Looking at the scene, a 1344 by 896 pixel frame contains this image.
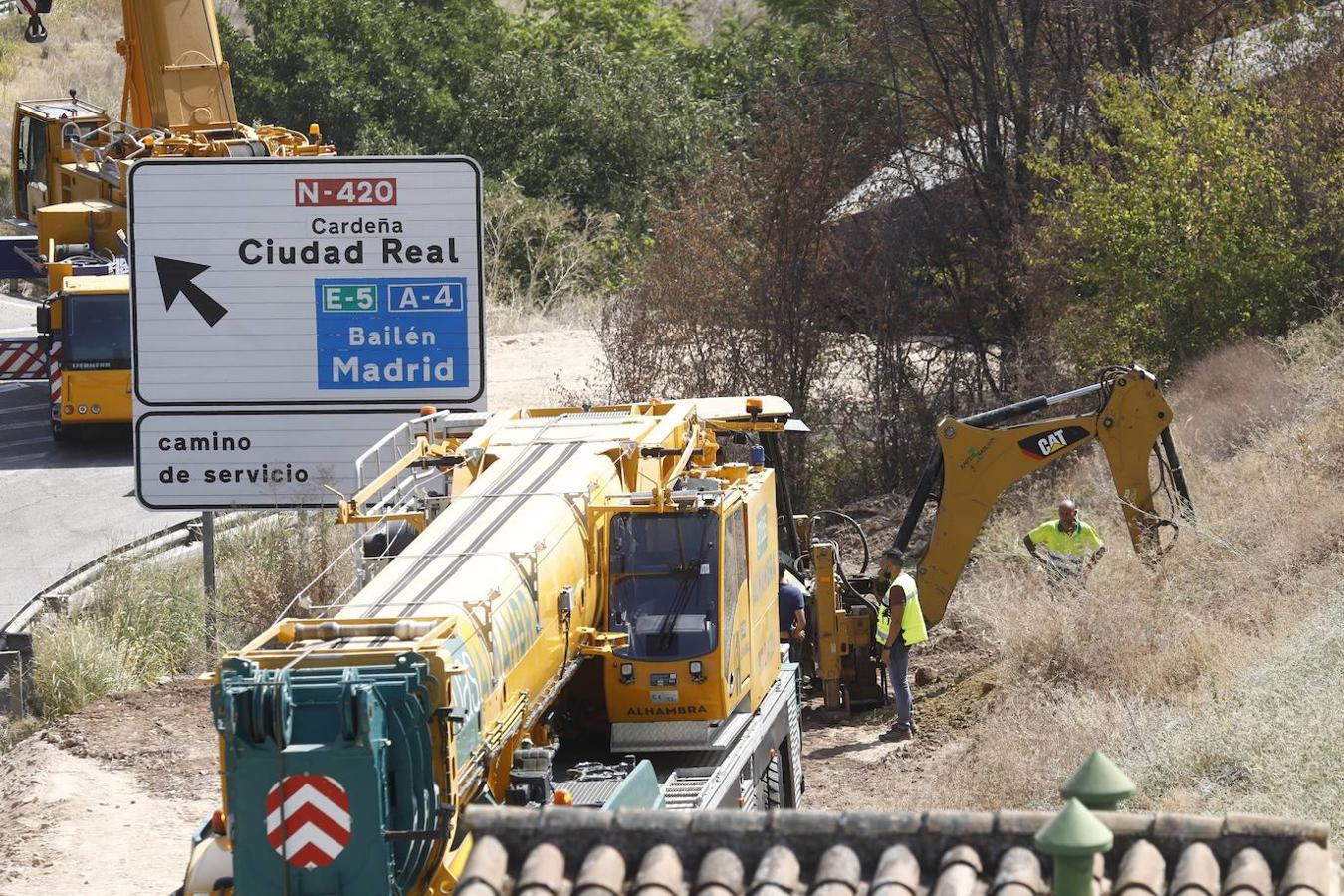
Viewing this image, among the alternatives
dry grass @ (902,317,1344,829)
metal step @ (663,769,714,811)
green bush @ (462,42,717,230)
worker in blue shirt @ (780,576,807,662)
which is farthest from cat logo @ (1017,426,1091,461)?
green bush @ (462,42,717,230)

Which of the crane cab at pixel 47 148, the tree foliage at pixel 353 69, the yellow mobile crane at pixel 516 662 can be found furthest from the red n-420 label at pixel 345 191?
the tree foliage at pixel 353 69

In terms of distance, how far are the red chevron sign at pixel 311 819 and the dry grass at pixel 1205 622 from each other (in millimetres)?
5127

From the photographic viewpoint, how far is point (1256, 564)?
599 inches

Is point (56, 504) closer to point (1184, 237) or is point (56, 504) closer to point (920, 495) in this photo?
point (920, 495)

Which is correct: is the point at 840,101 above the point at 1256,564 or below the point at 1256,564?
above

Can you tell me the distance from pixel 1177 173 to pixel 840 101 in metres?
6.58

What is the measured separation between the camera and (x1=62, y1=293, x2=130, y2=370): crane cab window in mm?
23562

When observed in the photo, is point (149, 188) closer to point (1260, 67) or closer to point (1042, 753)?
point (1042, 753)

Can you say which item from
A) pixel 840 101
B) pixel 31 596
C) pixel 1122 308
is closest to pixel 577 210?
pixel 840 101

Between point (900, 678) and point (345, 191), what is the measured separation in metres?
6.56

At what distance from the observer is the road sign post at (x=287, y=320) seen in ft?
41.1

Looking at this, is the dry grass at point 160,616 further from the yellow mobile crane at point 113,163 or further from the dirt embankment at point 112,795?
the yellow mobile crane at point 113,163

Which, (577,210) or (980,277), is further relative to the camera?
(577,210)

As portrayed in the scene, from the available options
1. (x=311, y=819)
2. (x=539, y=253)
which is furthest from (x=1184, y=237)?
(x=311, y=819)
